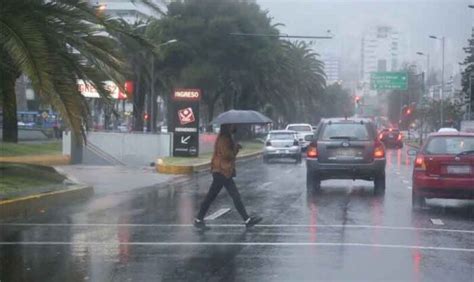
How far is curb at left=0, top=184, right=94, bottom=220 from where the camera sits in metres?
13.0

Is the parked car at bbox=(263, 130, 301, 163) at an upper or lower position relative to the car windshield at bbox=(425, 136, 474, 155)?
lower

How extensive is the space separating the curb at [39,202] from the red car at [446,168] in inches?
287

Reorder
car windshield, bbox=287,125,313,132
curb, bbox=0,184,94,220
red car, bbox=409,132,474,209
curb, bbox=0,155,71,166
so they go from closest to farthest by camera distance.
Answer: curb, bbox=0,184,94,220, red car, bbox=409,132,474,209, curb, bbox=0,155,71,166, car windshield, bbox=287,125,313,132

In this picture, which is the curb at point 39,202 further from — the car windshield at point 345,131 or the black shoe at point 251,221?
the car windshield at point 345,131

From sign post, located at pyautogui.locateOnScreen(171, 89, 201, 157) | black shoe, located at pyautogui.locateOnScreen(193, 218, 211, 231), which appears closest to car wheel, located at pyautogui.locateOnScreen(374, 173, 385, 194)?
black shoe, located at pyautogui.locateOnScreen(193, 218, 211, 231)

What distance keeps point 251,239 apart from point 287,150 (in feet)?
77.9

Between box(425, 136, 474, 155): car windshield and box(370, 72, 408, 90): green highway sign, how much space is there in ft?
194

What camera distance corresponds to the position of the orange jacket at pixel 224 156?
1149cm

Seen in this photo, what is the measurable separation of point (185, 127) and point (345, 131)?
13.6 m

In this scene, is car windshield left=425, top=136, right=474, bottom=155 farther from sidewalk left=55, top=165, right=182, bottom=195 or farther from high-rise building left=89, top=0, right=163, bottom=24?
sidewalk left=55, top=165, right=182, bottom=195

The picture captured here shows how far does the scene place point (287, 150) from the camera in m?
33.8

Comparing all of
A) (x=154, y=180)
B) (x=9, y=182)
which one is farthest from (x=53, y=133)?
(x=9, y=182)

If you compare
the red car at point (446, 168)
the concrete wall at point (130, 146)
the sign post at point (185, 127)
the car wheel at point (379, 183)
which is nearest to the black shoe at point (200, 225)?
the red car at point (446, 168)

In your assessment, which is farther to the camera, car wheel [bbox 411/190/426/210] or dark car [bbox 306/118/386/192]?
dark car [bbox 306/118/386/192]
